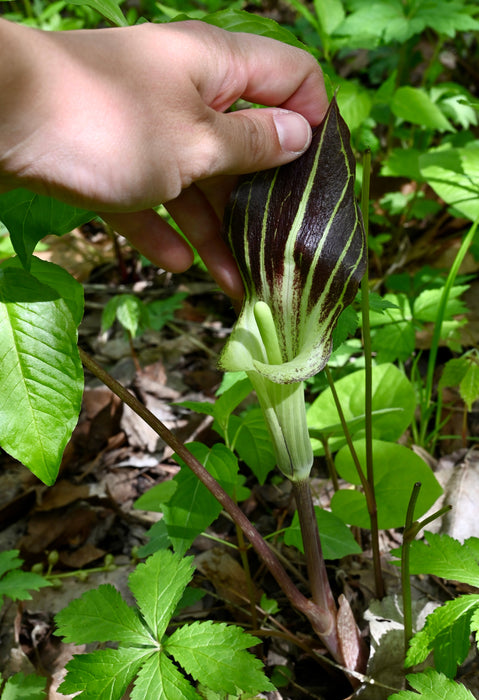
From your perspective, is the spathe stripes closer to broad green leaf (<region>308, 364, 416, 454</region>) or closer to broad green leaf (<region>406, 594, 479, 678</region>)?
broad green leaf (<region>406, 594, 479, 678</region>)

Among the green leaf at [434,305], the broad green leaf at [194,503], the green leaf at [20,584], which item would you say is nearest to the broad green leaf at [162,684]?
the broad green leaf at [194,503]

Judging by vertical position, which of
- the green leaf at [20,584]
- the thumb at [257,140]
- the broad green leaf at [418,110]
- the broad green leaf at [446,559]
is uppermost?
the thumb at [257,140]

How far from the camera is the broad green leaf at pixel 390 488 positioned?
63.9 inches

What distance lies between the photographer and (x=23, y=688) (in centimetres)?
151

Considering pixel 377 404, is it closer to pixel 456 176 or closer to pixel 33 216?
pixel 456 176

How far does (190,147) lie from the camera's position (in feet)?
3.67

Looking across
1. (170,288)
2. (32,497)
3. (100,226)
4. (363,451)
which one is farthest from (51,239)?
(363,451)

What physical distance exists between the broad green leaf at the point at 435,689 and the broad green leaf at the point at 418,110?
262 cm

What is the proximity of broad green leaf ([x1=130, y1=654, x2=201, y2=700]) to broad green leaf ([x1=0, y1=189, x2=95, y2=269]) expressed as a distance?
0.92 meters

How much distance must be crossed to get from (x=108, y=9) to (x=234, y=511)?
1.08 metres

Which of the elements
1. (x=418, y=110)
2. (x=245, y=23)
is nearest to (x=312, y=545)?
(x=245, y=23)

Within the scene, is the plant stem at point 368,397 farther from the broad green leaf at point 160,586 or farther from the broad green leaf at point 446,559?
the broad green leaf at point 160,586

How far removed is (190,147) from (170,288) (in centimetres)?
259

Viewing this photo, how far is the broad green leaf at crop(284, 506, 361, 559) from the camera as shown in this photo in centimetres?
156
